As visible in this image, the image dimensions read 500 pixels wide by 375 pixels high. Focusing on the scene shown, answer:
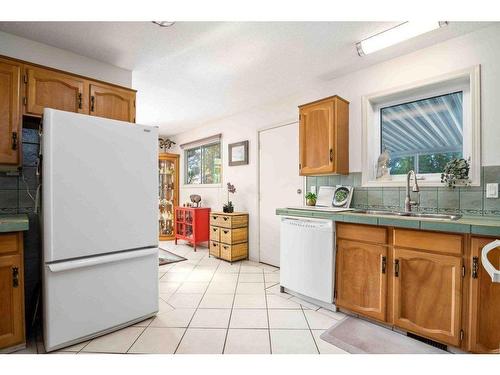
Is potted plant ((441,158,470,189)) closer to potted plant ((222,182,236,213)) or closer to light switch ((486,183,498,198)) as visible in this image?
light switch ((486,183,498,198))

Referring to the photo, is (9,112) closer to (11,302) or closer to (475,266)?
(11,302)

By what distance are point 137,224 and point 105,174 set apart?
44cm

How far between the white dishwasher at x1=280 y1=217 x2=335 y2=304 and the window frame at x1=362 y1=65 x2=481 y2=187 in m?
0.76

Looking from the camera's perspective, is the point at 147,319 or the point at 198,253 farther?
the point at 198,253

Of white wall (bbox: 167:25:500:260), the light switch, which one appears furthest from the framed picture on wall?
the light switch

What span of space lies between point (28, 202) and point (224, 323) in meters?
1.97

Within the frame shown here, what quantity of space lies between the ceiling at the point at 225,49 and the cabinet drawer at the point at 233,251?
7.20 feet

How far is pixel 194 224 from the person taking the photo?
14.9ft

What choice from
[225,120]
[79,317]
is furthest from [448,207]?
[225,120]

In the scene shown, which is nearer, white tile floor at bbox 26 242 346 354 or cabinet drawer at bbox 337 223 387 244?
white tile floor at bbox 26 242 346 354

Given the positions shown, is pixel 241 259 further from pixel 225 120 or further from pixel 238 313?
pixel 225 120

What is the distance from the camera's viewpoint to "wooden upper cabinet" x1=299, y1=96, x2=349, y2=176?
2.51 metres

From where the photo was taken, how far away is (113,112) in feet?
7.57

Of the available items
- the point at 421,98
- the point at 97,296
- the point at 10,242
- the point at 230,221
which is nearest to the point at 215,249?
the point at 230,221
